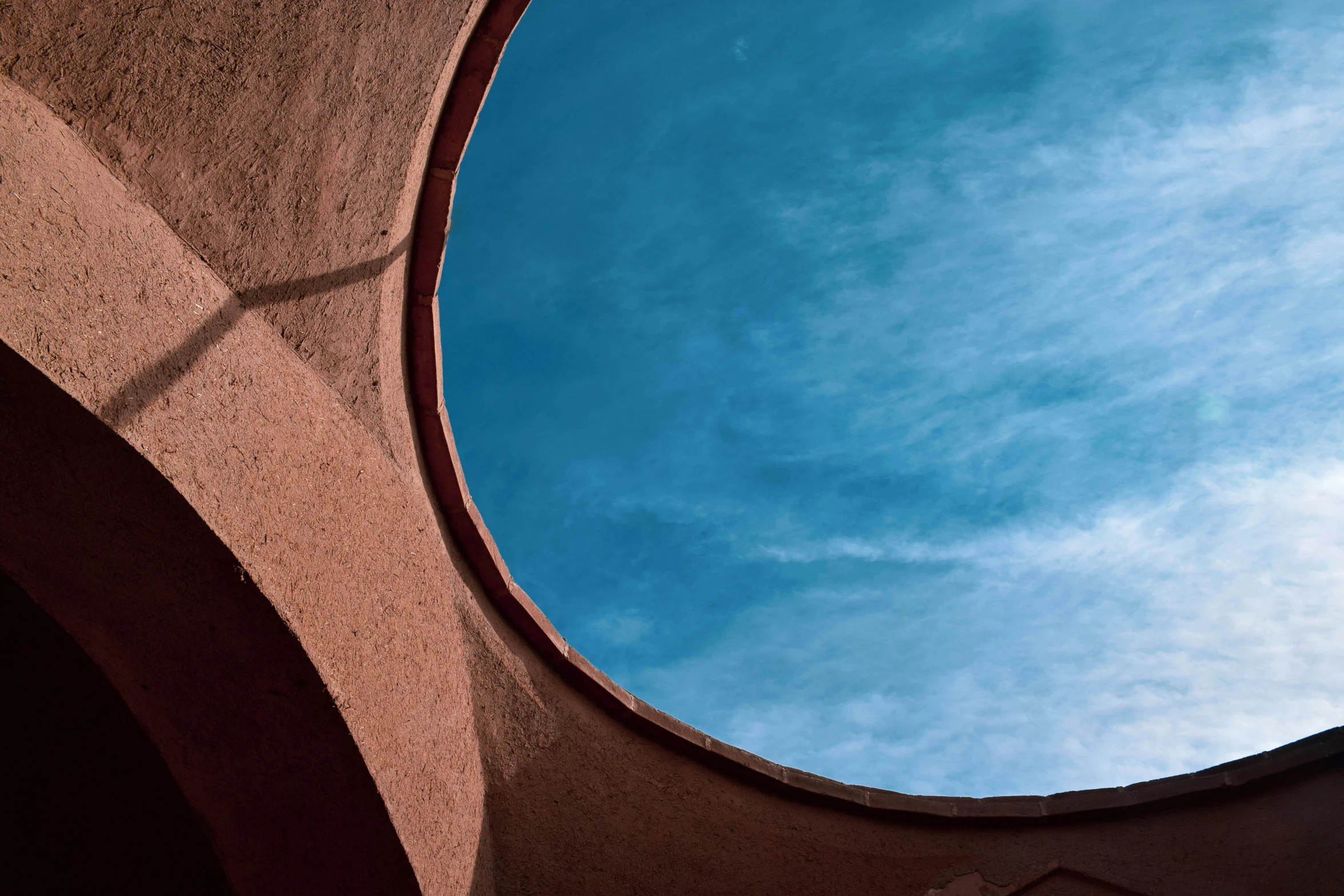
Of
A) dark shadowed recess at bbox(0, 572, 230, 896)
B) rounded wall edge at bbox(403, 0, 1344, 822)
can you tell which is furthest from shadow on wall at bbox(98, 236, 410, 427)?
dark shadowed recess at bbox(0, 572, 230, 896)

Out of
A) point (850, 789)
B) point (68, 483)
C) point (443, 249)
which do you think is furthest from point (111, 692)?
point (850, 789)

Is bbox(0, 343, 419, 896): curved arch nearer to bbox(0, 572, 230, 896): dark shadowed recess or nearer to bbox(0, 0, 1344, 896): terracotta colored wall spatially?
bbox(0, 0, 1344, 896): terracotta colored wall

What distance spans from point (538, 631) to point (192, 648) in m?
1.79

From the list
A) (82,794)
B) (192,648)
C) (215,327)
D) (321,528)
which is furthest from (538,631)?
(215,327)

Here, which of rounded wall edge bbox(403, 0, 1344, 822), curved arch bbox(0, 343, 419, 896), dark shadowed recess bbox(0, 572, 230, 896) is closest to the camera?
curved arch bbox(0, 343, 419, 896)

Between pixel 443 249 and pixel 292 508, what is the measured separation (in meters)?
1.30

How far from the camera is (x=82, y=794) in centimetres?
433

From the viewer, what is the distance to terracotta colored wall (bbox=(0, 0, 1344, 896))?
2816 mm

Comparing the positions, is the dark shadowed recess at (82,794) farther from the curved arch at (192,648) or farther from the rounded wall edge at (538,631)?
the rounded wall edge at (538,631)

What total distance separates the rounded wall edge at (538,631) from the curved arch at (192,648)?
1273 mm

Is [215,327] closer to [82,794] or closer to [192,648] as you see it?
[192,648]

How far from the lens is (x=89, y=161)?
2830 mm

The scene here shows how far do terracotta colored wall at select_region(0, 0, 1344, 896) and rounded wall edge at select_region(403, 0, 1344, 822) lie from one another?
0.05ft

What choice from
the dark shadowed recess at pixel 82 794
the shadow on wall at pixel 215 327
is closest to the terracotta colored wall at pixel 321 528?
the shadow on wall at pixel 215 327
